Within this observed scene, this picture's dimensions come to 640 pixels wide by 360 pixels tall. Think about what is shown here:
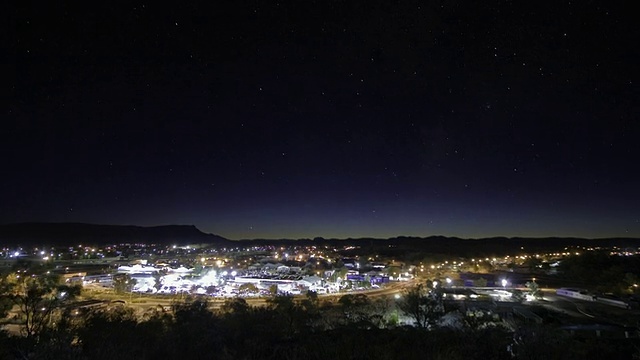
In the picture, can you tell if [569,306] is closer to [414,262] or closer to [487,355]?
[487,355]

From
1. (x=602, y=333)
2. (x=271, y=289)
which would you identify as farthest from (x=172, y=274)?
(x=602, y=333)

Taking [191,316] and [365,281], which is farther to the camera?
[365,281]

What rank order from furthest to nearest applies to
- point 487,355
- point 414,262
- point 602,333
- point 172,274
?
1. point 414,262
2. point 172,274
3. point 602,333
4. point 487,355

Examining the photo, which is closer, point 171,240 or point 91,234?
point 91,234

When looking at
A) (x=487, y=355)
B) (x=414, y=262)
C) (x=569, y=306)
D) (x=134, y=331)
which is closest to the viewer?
(x=487, y=355)

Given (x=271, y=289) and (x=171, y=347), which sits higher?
(x=171, y=347)

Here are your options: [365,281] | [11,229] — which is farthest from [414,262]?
[11,229]
